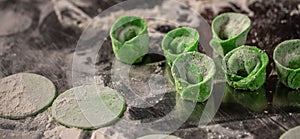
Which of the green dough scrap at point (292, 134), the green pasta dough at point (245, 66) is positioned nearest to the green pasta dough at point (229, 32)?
the green pasta dough at point (245, 66)

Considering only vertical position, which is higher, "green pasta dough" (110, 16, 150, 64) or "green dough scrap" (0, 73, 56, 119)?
"green pasta dough" (110, 16, 150, 64)

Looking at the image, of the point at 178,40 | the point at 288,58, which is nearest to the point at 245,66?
the point at 288,58

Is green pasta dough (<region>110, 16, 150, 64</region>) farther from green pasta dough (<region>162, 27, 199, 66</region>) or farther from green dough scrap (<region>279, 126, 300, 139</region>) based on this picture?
green dough scrap (<region>279, 126, 300, 139</region>)

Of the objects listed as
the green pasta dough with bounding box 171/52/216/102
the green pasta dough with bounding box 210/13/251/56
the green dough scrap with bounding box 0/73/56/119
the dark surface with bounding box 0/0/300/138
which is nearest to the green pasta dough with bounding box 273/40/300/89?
the dark surface with bounding box 0/0/300/138

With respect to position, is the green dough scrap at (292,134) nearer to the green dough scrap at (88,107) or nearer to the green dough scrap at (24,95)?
the green dough scrap at (88,107)

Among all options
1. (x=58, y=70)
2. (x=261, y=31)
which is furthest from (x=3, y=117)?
(x=261, y=31)

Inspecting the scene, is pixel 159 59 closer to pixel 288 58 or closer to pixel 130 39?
pixel 130 39

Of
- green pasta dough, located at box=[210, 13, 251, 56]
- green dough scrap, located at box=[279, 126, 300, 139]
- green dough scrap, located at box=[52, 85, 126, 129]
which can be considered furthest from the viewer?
green pasta dough, located at box=[210, 13, 251, 56]
